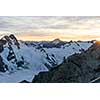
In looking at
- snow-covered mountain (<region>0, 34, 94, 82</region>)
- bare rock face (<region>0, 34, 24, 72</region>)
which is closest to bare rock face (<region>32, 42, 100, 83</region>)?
snow-covered mountain (<region>0, 34, 94, 82</region>)

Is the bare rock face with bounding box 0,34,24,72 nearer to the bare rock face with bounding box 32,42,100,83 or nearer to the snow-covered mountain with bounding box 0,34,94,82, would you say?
the snow-covered mountain with bounding box 0,34,94,82

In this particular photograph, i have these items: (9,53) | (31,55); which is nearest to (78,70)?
(31,55)

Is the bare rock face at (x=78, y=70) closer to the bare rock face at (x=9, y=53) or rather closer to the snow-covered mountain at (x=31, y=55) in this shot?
the snow-covered mountain at (x=31, y=55)

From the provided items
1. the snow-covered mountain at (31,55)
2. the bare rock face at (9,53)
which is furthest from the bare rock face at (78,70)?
the bare rock face at (9,53)

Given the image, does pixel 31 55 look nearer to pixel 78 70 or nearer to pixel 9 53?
pixel 9 53

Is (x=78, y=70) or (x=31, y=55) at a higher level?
(x=31, y=55)

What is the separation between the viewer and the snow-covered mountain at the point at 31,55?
2.45 m

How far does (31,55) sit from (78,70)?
0.43 metres

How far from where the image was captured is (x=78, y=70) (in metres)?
2.45

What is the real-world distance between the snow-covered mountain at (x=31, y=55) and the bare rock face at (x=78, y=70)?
0.04 metres

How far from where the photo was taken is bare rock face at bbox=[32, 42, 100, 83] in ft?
8.00

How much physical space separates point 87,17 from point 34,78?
703mm

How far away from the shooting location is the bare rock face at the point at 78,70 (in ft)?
8.00
